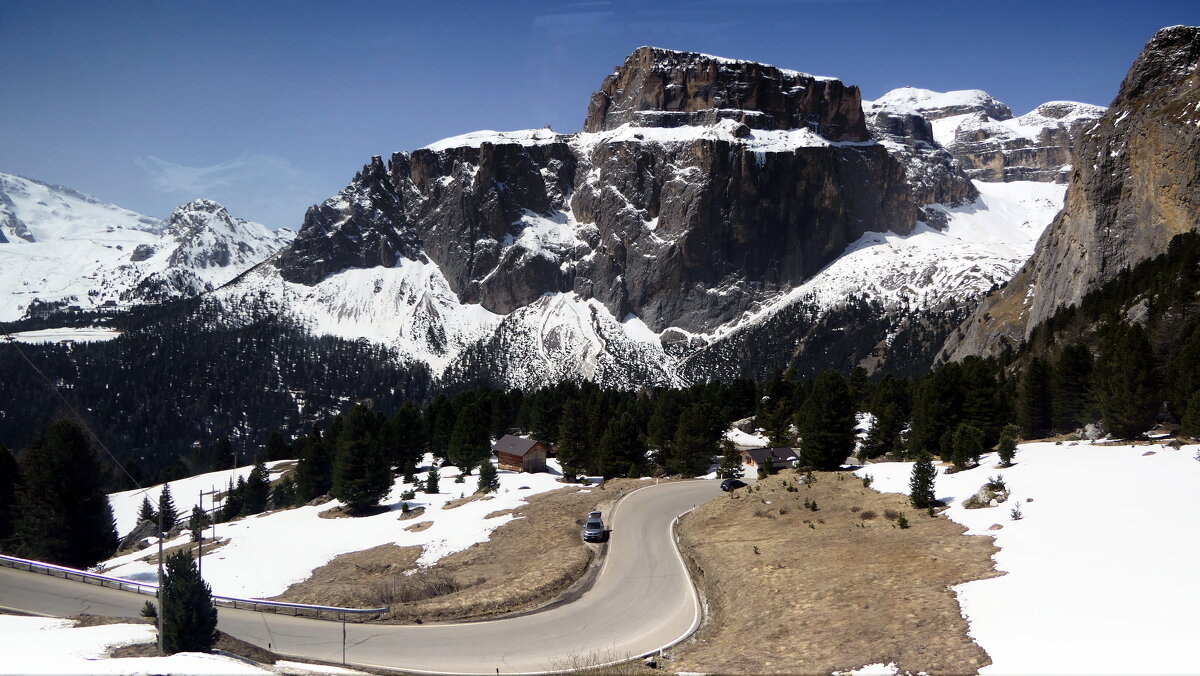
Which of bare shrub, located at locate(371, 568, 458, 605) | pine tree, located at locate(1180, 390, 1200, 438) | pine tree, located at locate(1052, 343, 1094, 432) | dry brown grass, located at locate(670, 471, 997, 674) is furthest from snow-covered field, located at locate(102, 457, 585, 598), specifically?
pine tree, located at locate(1052, 343, 1094, 432)

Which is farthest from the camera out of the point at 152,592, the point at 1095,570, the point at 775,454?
the point at 775,454

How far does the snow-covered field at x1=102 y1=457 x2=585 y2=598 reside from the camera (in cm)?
3778

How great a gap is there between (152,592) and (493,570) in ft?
43.9

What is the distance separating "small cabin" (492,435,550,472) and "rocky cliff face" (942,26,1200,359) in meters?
67.8

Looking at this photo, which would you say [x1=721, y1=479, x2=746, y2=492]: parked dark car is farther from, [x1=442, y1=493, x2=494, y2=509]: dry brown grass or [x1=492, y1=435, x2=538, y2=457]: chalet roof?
[x1=492, y1=435, x2=538, y2=457]: chalet roof

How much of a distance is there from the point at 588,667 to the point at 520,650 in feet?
9.05

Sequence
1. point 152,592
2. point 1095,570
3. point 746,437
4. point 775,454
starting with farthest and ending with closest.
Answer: point 746,437, point 775,454, point 152,592, point 1095,570

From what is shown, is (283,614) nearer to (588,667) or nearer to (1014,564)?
(588,667)

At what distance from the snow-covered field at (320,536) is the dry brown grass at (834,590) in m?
16.7

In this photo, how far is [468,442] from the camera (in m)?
66.2

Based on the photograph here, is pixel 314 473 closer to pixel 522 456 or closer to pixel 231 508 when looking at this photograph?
pixel 231 508

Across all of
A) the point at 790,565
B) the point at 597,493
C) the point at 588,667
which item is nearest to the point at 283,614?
the point at 588,667

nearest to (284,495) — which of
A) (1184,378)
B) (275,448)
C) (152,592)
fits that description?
(275,448)

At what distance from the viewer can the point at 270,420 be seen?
655 feet
